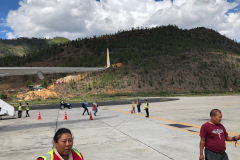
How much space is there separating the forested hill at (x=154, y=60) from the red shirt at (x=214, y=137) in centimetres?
5795

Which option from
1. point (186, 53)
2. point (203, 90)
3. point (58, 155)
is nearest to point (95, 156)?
point (58, 155)

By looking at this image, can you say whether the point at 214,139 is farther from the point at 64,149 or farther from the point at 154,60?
the point at 154,60

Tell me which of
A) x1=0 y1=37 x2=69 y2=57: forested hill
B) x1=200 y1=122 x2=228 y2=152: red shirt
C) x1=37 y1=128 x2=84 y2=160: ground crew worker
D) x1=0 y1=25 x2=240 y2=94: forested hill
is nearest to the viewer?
x1=37 y1=128 x2=84 y2=160: ground crew worker

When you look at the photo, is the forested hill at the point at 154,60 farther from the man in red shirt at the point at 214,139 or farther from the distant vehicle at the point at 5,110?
the man in red shirt at the point at 214,139

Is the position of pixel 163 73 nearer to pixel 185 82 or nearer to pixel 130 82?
pixel 185 82

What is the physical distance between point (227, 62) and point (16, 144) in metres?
85.9

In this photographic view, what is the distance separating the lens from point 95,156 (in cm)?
733

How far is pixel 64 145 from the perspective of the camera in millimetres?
2533

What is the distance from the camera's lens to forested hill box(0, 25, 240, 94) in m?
66.7

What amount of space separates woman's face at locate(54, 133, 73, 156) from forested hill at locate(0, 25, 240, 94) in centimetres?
5975

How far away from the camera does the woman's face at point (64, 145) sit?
2.52 m

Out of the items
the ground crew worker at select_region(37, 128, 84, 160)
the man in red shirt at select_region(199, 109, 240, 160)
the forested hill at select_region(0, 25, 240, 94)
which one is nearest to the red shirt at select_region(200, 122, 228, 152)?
the man in red shirt at select_region(199, 109, 240, 160)

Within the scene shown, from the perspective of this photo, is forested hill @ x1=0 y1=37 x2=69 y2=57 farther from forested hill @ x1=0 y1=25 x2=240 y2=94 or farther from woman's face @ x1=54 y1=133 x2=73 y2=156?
woman's face @ x1=54 y1=133 x2=73 y2=156

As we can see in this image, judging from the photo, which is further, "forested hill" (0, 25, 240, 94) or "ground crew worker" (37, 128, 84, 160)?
"forested hill" (0, 25, 240, 94)
